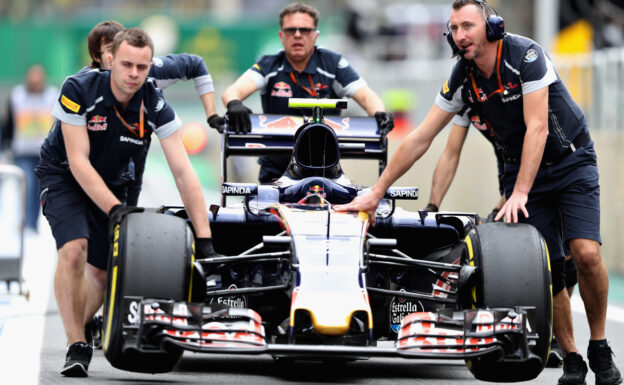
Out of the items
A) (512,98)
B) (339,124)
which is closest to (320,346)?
(512,98)

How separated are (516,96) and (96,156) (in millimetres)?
2303

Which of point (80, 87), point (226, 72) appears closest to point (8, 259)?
point (80, 87)

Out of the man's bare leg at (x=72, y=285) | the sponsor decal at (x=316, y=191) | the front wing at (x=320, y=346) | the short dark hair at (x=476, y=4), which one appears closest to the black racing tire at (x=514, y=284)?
the front wing at (x=320, y=346)

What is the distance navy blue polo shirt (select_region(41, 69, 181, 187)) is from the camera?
7371mm

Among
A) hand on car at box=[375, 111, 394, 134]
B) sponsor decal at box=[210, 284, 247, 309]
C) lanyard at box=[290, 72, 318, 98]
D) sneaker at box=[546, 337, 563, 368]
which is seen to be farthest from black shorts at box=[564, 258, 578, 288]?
lanyard at box=[290, 72, 318, 98]

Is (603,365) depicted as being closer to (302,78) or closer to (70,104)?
(70,104)

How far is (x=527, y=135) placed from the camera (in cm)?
709

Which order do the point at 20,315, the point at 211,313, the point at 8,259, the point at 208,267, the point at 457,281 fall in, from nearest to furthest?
the point at 211,313 → the point at 457,281 → the point at 208,267 → the point at 20,315 → the point at 8,259

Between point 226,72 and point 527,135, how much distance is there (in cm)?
2751

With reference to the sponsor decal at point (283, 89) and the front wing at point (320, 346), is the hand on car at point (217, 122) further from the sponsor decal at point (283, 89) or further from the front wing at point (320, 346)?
the front wing at point (320, 346)

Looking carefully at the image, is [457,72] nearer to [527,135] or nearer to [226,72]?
[527,135]

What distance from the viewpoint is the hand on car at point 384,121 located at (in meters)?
9.36

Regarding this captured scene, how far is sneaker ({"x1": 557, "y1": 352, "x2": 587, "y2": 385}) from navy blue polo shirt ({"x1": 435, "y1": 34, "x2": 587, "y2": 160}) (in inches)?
42.0

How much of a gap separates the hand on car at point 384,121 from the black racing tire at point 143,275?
296 centimetres
